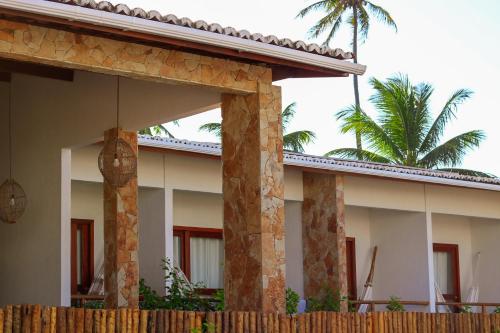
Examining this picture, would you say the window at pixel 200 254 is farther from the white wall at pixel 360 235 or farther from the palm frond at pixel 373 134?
the palm frond at pixel 373 134

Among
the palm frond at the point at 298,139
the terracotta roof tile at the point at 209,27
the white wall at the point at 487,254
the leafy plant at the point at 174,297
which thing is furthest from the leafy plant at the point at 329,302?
the palm frond at the point at 298,139

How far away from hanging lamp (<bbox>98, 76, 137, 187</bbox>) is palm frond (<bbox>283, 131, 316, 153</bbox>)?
2244 centimetres

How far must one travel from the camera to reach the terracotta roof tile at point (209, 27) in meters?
9.81

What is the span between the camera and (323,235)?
17.8m

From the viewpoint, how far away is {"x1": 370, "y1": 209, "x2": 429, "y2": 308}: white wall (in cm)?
1941

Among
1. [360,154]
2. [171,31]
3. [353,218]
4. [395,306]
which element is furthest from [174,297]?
[360,154]

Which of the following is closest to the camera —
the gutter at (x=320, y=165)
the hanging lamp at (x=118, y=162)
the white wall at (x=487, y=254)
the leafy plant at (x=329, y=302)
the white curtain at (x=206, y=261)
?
the hanging lamp at (x=118, y=162)

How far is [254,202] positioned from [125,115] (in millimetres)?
2814

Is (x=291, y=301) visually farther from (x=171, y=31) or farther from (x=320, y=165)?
(x=171, y=31)

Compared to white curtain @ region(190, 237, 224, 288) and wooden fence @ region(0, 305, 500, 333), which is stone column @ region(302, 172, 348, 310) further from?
wooden fence @ region(0, 305, 500, 333)

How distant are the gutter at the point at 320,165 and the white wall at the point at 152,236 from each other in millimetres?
994

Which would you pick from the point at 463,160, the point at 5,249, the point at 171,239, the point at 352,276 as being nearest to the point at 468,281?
the point at 352,276

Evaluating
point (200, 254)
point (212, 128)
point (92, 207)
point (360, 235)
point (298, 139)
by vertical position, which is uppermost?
point (212, 128)

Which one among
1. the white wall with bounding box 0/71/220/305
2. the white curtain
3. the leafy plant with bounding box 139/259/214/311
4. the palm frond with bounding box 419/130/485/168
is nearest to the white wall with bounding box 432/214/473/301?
the white curtain
